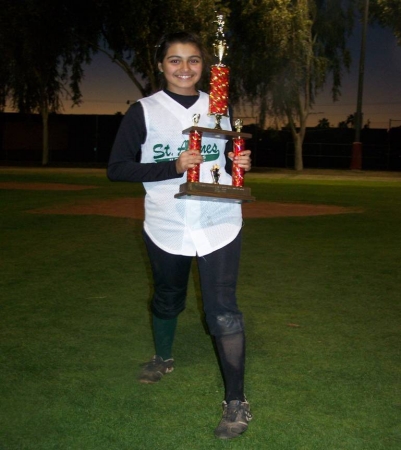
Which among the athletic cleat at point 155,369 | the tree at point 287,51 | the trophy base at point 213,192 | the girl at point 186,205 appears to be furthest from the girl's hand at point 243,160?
the tree at point 287,51

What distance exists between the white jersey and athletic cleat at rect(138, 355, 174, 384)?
0.88 metres

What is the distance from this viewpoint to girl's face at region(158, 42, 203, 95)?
3.74m

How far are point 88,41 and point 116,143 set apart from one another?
28.3 meters

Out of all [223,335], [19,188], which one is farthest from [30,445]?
[19,188]

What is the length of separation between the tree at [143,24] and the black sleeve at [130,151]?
69.2ft

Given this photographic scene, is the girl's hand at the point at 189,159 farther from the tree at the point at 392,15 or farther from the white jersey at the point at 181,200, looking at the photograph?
the tree at the point at 392,15

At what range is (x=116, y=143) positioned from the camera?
3.75 meters

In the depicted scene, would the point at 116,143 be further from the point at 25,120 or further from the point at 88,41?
the point at 25,120

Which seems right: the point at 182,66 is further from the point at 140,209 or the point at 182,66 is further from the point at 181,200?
the point at 140,209

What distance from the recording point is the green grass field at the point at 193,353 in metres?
3.53

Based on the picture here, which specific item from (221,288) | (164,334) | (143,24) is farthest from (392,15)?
(221,288)

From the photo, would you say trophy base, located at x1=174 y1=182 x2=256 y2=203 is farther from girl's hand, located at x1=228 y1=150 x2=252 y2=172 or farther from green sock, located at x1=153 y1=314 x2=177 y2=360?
green sock, located at x1=153 y1=314 x2=177 y2=360

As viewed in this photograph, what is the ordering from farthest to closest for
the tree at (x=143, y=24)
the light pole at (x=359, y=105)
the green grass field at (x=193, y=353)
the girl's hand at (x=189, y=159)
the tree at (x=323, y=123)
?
1. the tree at (x=323, y=123)
2. the light pole at (x=359, y=105)
3. the tree at (x=143, y=24)
4. the green grass field at (x=193, y=353)
5. the girl's hand at (x=189, y=159)

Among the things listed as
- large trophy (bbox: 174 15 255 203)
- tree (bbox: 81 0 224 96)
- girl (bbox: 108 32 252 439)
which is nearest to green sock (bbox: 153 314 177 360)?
girl (bbox: 108 32 252 439)
